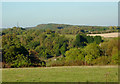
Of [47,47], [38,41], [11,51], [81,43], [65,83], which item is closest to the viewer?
[65,83]

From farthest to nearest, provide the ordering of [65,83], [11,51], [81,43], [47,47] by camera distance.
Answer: [47,47], [81,43], [11,51], [65,83]

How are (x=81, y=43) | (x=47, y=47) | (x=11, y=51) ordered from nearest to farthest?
(x=11, y=51), (x=81, y=43), (x=47, y=47)

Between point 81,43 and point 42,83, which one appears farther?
point 81,43

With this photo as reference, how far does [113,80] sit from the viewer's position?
7.45 m

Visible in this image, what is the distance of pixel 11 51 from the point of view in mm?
25703

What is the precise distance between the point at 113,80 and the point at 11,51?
66.2 feet

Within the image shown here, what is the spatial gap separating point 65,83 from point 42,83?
88 cm

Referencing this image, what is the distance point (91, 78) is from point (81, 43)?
171 feet

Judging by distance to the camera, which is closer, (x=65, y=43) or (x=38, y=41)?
(x=65, y=43)

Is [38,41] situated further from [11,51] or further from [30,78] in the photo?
[30,78]

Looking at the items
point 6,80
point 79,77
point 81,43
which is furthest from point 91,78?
point 81,43

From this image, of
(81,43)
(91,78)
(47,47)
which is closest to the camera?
(91,78)

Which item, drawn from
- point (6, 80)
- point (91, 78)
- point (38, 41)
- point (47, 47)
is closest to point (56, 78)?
point (91, 78)

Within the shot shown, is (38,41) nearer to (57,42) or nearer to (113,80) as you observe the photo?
(57,42)
